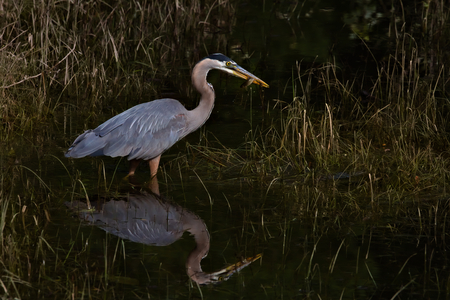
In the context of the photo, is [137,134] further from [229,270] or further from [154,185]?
[229,270]

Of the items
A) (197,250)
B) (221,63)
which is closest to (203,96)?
(221,63)

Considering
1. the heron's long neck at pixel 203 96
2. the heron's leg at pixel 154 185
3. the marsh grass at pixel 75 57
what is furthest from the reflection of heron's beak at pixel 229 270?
the marsh grass at pixel 75 57

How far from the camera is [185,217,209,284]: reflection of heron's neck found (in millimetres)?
4578

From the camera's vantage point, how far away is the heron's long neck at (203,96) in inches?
277

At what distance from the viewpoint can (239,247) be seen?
5078mm

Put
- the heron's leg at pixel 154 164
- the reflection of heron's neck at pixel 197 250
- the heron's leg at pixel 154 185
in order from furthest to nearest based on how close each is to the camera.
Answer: the heron's leg at pixel 154 164
the heron's leg at pixel 154 185
the reflection of heron's neck at pixel 197 250

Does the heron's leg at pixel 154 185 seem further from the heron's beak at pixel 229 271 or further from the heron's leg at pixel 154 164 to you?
the heron's beak at pixel 229 271

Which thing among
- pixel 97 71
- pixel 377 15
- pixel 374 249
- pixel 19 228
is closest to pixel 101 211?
pixel 19 228

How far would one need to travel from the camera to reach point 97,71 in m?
8.60

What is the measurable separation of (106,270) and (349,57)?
7498 millimetres

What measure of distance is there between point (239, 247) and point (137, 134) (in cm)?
207

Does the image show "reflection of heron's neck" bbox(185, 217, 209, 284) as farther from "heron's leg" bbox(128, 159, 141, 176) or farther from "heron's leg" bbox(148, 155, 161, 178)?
"heron's leg" bbox(128, 159, 141, 176)

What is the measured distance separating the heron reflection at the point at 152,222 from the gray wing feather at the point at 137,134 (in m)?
0.60

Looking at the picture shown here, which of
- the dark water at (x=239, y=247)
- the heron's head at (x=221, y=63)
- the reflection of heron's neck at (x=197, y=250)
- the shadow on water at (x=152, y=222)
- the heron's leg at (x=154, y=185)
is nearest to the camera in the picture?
the dark water at (x=239, y=247)
